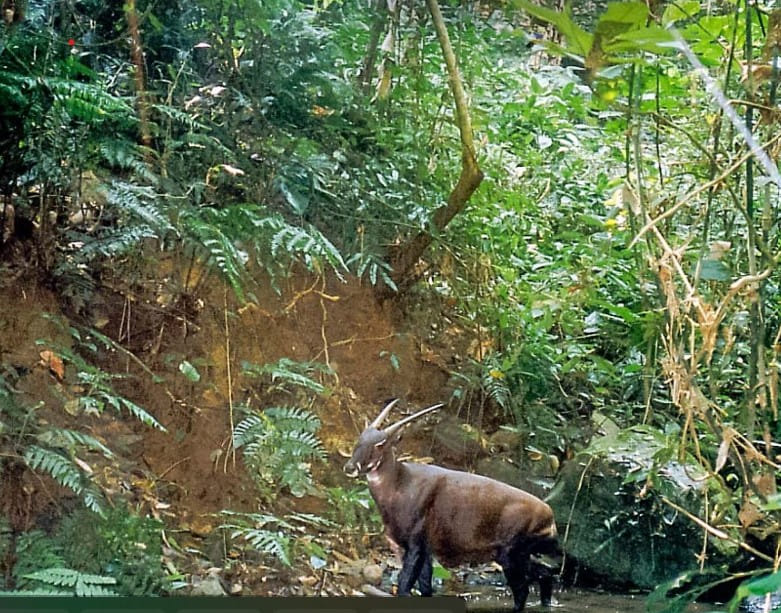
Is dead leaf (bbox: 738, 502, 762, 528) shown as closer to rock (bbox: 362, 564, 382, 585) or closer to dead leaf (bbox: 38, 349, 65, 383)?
rock (bbox: 362, 564, 382, 585)

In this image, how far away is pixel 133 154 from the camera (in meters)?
1.09

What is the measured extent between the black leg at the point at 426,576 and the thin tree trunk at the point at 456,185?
1.25 ft

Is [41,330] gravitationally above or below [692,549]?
above

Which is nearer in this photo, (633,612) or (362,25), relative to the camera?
(633,612)

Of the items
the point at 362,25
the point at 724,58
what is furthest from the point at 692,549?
the point at 362,25

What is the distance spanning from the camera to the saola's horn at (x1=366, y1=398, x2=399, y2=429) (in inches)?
41.9

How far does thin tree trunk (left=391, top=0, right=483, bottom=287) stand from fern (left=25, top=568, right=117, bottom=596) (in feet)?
1.84

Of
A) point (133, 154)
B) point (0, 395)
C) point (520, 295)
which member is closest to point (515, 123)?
point (520, 295)

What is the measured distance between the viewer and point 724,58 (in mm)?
1005

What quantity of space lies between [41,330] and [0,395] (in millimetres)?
101

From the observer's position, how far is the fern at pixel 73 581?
39.0 inches

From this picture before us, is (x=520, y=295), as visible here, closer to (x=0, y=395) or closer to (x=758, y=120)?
(x=758, y=120)

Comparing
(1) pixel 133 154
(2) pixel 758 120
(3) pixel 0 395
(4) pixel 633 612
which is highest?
(2) pixel 758 120

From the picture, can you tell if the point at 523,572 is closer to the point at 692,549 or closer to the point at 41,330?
the point at 692,549
